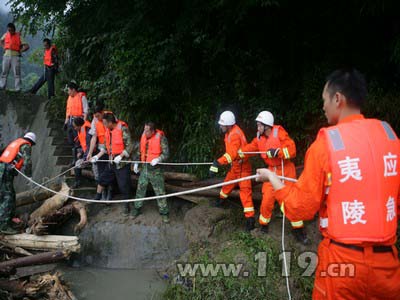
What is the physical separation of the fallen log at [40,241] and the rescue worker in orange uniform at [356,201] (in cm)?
537

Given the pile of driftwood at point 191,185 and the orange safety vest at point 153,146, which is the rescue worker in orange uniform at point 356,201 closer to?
the pile of driftwood at point 191,185

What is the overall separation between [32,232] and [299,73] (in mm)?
6758

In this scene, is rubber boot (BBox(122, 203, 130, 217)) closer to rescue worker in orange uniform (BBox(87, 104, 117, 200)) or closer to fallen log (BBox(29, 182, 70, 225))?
rescue worker in orange uniform (BBox(87, 104, 117, 200))

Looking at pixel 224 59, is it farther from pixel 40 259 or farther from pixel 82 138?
pixel 40 259

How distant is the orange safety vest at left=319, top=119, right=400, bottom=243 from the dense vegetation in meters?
4.54

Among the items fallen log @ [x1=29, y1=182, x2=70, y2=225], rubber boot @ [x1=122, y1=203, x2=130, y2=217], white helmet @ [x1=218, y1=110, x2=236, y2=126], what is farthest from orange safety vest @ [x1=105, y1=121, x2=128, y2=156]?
white helmet @ [x1=218, y1=110, x2=236, y2=126]

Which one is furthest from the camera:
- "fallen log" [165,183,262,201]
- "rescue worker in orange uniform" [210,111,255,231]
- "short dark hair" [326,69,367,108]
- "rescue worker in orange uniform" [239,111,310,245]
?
"fallen log" [165,183,262,201]

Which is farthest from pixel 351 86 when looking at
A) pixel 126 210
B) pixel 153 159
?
pixel 126 210

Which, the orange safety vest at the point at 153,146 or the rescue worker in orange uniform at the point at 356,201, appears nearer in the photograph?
the rescue worker in orange uniform at the point at 356,201

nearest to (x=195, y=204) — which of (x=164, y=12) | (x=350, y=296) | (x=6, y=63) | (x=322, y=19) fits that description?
(x=164, y=12)

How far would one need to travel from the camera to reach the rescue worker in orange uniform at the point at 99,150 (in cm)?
756

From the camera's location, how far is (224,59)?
26.8ft

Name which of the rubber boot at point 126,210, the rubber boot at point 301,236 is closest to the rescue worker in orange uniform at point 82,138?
the rubber boot at point 126,210

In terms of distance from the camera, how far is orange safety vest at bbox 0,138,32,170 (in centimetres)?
704
